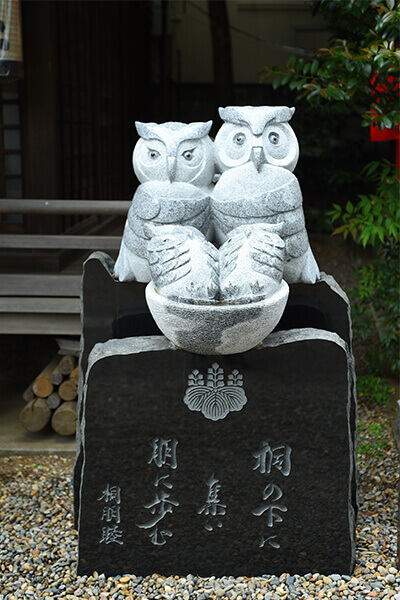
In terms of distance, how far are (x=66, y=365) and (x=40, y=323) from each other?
1.25 feet

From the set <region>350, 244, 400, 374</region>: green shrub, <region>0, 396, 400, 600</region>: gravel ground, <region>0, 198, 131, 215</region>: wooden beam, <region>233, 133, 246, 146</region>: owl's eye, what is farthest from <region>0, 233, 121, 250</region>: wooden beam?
<region>350, 244, 400, 374</region>: green shrub

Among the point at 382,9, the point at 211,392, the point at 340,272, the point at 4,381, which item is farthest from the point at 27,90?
the point at 340,272

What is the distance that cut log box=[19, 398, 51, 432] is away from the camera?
16.0 feet

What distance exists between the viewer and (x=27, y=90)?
569 centimetres

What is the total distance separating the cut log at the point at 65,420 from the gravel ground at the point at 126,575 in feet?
1.92

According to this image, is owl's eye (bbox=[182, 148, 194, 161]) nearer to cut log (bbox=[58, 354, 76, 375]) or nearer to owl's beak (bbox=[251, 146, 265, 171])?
owl's beak (bbox=[251, 146, 265, 171])

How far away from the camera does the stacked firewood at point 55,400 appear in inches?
192

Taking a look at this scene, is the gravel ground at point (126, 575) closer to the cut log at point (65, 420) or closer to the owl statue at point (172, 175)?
the cut log at point (65, 420)

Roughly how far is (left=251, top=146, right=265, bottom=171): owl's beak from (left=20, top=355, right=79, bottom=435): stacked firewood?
2596 mm

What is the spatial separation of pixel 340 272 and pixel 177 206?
667cm

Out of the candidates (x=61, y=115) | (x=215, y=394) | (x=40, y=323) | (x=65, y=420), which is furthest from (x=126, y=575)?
(x=61, y=115)

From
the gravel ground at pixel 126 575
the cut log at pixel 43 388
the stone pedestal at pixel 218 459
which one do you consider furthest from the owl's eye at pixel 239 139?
the cut log at pixel 43 388

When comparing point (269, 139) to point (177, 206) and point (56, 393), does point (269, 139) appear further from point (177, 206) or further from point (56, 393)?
point (56, 393)

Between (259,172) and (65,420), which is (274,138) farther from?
(65,420)
